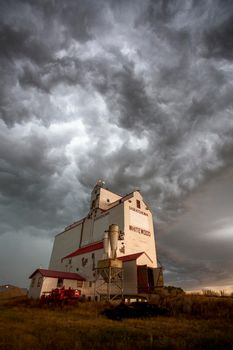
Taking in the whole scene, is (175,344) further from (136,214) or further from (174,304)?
(136,214)

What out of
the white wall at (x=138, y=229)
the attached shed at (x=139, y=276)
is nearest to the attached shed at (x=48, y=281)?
the white wall at (x=138, y=229)

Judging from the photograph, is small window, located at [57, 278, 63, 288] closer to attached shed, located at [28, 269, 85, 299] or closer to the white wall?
attached shed, located at [28, 269, 85, 299]

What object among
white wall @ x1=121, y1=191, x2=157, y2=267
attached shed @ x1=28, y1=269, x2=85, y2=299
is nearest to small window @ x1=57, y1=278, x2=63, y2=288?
attached shed @ x1=28, y1=269, x2=85, y2=299

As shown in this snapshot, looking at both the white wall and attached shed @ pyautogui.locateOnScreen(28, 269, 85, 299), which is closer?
attached shed @ pyautogui.locateOnScreen(28, 269, 85, 299)

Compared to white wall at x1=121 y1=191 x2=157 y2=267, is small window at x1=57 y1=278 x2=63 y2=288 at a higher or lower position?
lower

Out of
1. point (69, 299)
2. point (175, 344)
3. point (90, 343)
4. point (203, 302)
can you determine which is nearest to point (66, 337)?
point (90, 343)

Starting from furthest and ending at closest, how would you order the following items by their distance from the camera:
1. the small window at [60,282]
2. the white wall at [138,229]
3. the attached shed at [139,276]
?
the white wall at [138,229], the small window at [60,282], the attached shed at [139,276]

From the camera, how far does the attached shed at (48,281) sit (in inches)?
1278

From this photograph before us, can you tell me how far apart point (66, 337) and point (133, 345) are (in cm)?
278

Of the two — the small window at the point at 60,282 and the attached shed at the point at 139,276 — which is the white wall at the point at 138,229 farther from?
the small window at the point at 60,282

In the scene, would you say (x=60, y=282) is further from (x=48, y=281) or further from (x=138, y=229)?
(x=138, y=229)

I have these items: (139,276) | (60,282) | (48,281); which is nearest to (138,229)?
(139,276)

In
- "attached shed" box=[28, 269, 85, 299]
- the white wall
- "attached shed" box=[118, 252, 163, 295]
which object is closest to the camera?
"attached shed" box=[118, 252, 163, 295]

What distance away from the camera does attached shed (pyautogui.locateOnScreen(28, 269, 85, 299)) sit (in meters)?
32.5
